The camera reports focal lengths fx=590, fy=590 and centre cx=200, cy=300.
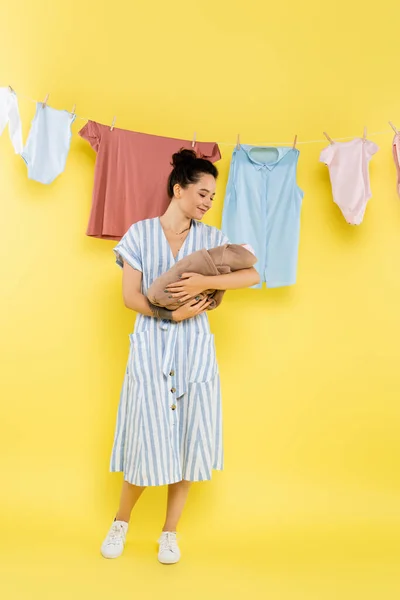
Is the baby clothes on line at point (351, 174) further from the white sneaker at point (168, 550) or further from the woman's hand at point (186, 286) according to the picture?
the white sneaker at point (168, 550)

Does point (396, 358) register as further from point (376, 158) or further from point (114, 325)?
point (114, 325)

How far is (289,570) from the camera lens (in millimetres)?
2049

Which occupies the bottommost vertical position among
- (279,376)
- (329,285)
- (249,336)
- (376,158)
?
(279,376)

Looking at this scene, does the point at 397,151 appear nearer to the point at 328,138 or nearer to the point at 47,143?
the point at 328,138

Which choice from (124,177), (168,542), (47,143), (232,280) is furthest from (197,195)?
(168,542)

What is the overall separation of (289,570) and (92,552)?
2.30 feet

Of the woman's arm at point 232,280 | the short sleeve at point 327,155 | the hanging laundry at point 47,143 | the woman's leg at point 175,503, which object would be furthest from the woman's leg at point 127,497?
the short sleeve at point 327,155

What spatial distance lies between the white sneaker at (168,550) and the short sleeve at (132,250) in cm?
95

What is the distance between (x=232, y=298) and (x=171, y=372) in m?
0.76

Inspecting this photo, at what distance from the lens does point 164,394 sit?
199 cm

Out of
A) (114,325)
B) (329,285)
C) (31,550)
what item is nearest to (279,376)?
(329,285)

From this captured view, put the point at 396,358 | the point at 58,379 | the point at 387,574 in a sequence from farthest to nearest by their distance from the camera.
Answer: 1. the point at 396,358
2. the point at 58,379
3. the point at 387,574

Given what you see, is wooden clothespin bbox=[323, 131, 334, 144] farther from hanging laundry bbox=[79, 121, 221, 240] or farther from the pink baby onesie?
hanging laundry bbox=[79, 121, 221, 240]

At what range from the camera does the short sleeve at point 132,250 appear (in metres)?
2.06
